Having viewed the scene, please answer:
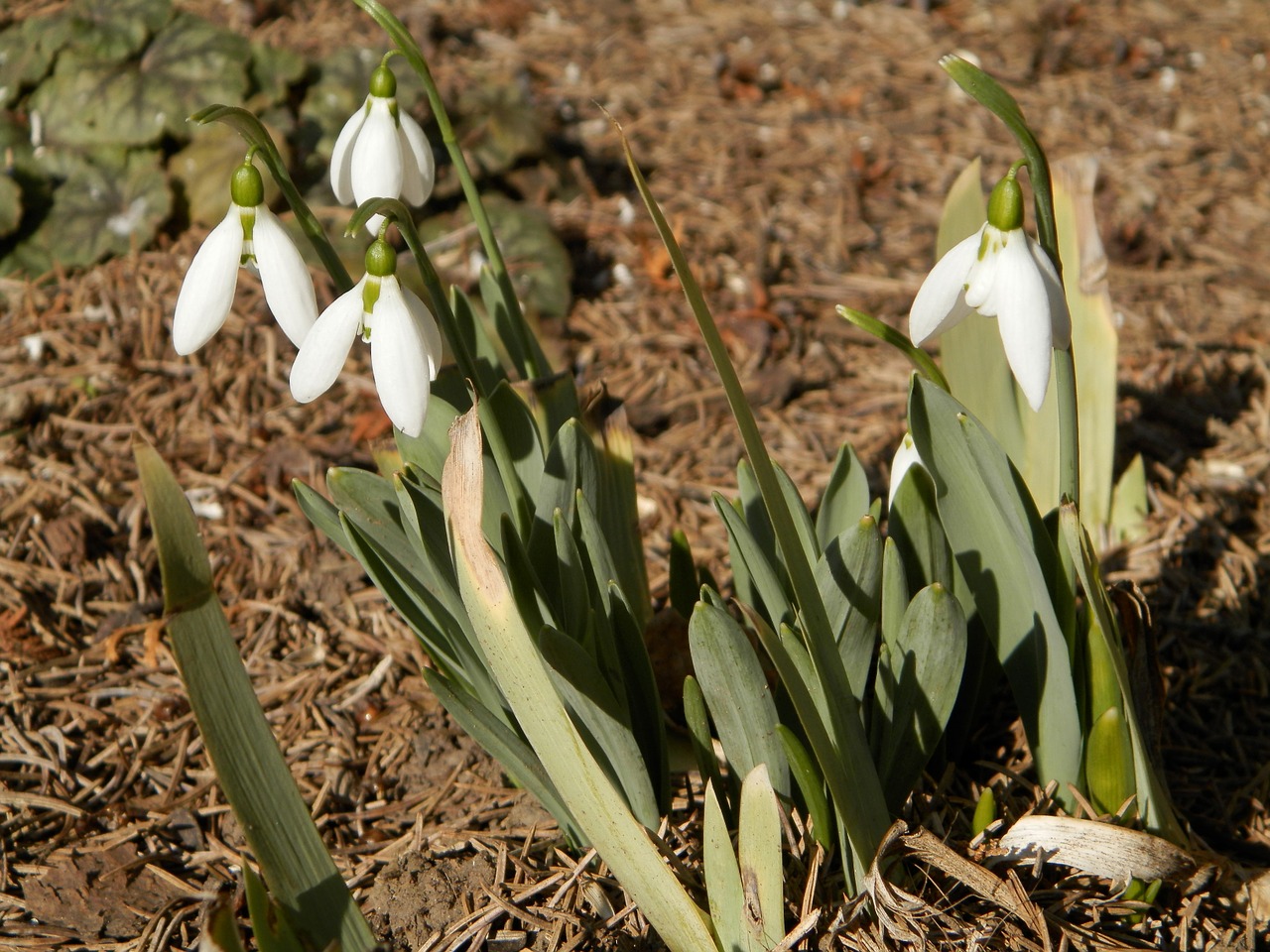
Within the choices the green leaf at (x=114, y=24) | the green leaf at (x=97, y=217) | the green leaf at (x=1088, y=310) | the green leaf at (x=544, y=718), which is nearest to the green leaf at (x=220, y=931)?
the green leaf at (x=544, y=718)

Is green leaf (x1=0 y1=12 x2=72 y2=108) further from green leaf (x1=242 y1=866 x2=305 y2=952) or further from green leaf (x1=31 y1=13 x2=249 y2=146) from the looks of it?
green leaf (x1=242 y1=866 x2=305 y2=952)

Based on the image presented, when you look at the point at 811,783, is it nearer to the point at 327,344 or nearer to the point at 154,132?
the point at 327,344

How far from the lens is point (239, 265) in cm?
113

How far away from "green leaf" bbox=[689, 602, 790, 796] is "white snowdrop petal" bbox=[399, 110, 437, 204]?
671 mm

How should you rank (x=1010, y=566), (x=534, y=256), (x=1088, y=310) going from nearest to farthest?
(x=1010, y=566) < (x=1088, y=310) < (x=534, y=256)

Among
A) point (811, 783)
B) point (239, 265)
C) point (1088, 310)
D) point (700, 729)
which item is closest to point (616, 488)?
point (700, 729)

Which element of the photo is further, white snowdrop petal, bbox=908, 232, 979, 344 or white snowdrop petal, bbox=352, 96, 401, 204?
white snowdrop petal, bbox=352, 96, 401, 204

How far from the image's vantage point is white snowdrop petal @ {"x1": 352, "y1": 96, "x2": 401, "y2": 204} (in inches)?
50.8

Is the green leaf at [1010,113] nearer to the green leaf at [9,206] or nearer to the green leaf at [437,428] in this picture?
the green leaf at [437,428]

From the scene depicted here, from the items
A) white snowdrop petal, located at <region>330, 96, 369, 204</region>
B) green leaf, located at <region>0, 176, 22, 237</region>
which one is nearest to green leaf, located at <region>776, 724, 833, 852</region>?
white snowdrop petal, located at <region>330, 96, 369, 204</region>

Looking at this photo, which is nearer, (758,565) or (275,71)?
(758,565)

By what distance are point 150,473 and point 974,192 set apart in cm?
125

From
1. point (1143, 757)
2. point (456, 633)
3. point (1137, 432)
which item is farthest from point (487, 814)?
point (1137, 432)

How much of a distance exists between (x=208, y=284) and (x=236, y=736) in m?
0.48
